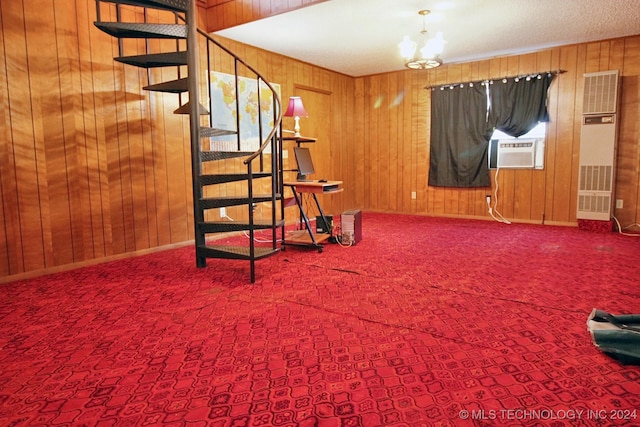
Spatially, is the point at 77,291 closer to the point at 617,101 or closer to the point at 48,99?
the point at 48,99

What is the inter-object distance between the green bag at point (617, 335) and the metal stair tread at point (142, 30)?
11.7 ft

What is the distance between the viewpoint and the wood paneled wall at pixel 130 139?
3.20 meters

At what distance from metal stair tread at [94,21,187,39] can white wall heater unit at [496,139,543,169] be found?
15.3 feet

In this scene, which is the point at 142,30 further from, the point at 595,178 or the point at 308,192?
the point at 595,178

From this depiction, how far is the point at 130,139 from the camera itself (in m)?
3.89

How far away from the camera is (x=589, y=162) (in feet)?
16.6

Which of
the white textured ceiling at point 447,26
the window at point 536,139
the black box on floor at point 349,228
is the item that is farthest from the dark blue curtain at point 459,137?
the black box on floor at point 349,228

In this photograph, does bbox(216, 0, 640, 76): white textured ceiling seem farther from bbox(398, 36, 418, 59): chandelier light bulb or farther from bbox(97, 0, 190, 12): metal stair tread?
bbox(97, 0, 190, 12): metal stair tread

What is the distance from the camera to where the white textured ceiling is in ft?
12.9

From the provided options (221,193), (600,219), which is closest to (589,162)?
(600,219)

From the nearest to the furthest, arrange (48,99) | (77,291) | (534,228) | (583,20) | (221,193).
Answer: (77,291) < (48,99) < (583,20) < (221,193) < (534,228)

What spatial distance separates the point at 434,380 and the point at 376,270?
1.71 metres

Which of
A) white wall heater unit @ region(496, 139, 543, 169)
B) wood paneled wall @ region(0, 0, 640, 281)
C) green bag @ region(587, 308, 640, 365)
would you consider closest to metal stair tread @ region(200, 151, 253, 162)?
wood paneled wall @ region(0, 0, 640, 281)

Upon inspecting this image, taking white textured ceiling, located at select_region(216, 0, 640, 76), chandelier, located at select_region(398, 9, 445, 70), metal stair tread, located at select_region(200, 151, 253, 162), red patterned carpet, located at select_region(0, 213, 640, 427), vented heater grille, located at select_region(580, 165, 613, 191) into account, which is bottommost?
red patterned carpet, located at select_region(0, 213, 640, 427)
